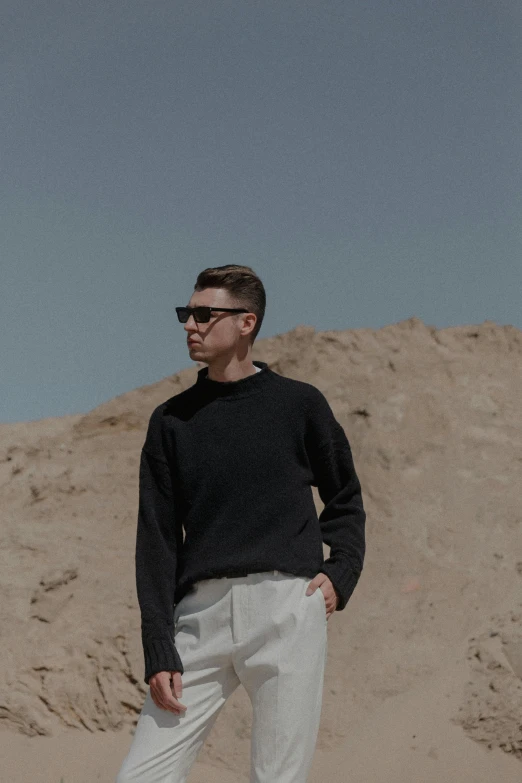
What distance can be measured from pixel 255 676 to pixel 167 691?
270 mm

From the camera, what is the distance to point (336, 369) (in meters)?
9.99

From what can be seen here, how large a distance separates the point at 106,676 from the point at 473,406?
Answer: 449 cm

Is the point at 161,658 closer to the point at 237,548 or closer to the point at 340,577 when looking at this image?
the point at 237,548

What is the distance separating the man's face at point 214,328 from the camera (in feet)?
10.2

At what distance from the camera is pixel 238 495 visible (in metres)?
3.02

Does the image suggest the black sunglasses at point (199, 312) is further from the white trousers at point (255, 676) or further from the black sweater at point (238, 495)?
the white trousers at point (255, 676)

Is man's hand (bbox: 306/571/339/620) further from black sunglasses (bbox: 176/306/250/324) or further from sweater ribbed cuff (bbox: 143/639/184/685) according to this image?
black sunglasses (bbox: 176/306/250/324)

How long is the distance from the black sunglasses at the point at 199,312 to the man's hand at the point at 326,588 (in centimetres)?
90

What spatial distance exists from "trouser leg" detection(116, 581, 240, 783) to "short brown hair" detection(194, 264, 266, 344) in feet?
3.02

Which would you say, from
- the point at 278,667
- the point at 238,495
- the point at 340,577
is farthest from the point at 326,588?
the point at 238,495

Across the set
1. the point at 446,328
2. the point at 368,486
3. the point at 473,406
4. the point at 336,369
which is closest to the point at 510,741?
the point at 368,486

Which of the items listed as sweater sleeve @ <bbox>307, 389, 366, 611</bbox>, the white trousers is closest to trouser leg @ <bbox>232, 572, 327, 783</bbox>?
the white trousers

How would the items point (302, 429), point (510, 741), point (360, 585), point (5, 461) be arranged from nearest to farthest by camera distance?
point (302, 429) < point (510, 741) < point (360, 585) < point (5, 461)

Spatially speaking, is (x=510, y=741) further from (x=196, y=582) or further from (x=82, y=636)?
(x=196, y=582)
